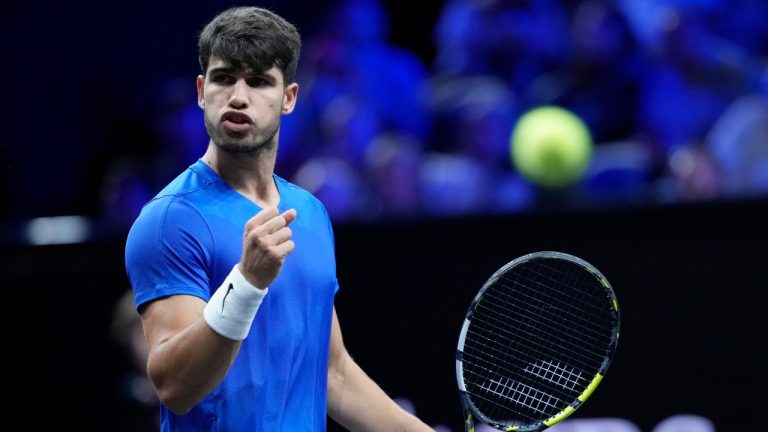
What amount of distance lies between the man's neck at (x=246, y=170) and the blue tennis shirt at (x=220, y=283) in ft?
0.10

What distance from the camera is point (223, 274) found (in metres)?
2.93

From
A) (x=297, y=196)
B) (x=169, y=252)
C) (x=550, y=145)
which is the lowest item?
(x=169, y=252)

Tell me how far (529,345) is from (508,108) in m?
1.91

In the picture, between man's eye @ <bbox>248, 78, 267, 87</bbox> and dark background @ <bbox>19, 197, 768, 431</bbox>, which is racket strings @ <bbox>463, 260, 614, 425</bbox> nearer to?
dark background @ <bbox>19, 197, 768, 431</bbox>

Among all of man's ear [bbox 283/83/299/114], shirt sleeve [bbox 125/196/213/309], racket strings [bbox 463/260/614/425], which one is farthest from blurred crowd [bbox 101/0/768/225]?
shirt sleeve [bbox 125/196/213/309]

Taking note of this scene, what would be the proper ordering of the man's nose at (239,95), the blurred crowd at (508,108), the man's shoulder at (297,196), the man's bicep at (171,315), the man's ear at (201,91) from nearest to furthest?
the man's bicep at (171,315)
the man's nose at (239,95)
the man's ear at (201,91)
the man's shoulder at (297,196)
the blurred crowd at (508,108)

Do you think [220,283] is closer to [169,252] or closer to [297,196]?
[169,252]

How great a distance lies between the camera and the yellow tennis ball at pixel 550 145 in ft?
21.2

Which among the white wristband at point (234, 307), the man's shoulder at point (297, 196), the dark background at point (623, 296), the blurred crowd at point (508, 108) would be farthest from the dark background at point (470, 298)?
the white wristband at point (234, 307)

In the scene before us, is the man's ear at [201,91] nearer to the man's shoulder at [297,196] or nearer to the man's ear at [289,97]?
the man's ear at [289,97]

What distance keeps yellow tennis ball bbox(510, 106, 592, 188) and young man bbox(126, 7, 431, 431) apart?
336 centimetres

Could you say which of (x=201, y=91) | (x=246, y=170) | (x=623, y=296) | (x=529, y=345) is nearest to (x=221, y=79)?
(x=201, y=91)

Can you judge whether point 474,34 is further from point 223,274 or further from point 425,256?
point 223,274

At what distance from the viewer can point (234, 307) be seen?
2.69 meters
